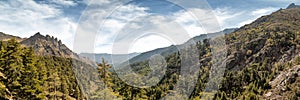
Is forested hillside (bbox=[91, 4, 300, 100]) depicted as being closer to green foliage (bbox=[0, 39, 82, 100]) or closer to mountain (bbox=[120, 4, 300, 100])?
mountain (bbox=[120, 4, 300, 100])

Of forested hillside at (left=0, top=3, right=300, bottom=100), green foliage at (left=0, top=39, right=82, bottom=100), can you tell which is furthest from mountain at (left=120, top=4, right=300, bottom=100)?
green foliage at (left=0, top=39, right=82, bottom=100)

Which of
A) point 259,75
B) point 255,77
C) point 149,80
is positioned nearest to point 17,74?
point 149,80

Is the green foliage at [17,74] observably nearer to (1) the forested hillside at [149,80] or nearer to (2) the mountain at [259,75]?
(1) the forested hillside at [149,80]

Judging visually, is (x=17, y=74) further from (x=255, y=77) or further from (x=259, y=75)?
(x=259, y=75)

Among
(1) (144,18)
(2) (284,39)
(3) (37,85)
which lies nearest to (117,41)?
(1) (144,18)

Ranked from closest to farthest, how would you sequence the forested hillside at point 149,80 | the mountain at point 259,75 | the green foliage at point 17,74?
1. the green foliage at point 17,74
2. the forested hillside at point 149,80
3. the mountain at point 259,75

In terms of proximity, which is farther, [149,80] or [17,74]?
[149,80]

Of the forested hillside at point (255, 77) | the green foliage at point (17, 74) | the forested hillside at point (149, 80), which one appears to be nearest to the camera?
the green foliage at point (17, 74)

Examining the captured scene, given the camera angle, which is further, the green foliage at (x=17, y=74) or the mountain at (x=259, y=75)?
the mountain at (x=259, y=75)

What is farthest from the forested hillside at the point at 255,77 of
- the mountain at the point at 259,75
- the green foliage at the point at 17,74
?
the green foliage at the point at 17,74

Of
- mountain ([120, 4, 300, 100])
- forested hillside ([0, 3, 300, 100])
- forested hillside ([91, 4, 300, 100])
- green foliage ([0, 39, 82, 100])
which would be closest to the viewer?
green foliage ([0, 39, 82, 100])

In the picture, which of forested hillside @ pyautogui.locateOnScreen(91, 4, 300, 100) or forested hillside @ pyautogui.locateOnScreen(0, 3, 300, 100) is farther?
forested hillside @ pyautogui.locateOnScreen(91, 4, 300, 100)

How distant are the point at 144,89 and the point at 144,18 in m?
74.9

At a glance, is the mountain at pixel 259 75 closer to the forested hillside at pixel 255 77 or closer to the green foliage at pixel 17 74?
the forested hillside at pixel 255 77
